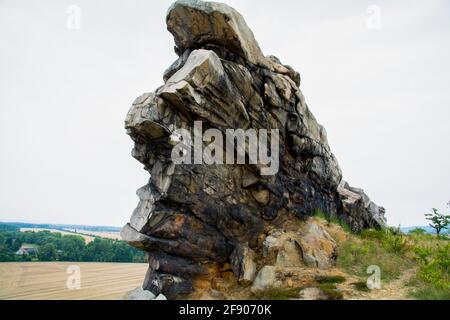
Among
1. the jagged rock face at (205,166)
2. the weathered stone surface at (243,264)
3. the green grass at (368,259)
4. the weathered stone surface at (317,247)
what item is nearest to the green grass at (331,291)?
the weathered stone surface at (317,247)

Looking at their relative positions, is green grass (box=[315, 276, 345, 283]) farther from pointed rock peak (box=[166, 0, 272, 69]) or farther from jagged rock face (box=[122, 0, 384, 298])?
pointed rock peak (box=[166, 0, 272, 69])

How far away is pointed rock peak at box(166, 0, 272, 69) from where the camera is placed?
46.1ft

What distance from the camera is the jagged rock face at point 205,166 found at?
13.4 metres

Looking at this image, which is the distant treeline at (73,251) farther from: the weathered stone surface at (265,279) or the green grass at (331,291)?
the green grass at (331,291)

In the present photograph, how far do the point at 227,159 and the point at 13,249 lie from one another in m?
59.9

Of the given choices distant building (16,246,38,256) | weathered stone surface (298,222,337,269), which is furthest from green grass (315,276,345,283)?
distant building (16,246,38,256)

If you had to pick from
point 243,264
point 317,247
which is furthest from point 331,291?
point 243,264

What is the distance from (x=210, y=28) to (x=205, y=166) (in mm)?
6706

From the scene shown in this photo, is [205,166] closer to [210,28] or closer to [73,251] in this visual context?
[210,28]

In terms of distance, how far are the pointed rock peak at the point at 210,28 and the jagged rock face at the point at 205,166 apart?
5 cm

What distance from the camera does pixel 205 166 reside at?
1423 cm

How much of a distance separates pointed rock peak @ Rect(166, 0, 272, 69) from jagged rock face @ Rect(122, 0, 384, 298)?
1.9 inches

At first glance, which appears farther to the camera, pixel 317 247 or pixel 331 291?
pixel 317 247
